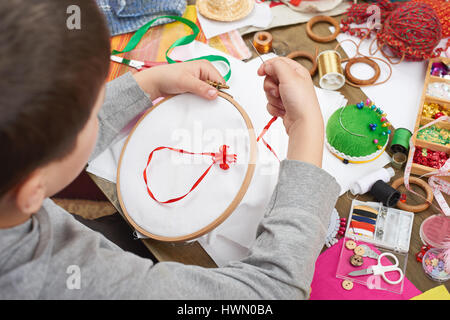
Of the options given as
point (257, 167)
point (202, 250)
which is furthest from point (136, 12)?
point (202, 250)

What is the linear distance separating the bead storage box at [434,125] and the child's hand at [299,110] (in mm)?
242

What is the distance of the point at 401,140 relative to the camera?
0.79m

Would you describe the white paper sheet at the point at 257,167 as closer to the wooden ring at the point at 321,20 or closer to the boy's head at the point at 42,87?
the wooden ring at the point at 321,20

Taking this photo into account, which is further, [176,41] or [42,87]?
[176,41]

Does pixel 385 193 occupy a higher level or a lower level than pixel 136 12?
lower

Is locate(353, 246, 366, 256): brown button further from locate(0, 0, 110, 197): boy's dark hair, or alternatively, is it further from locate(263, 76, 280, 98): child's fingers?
locate(0, 0, 110, 197): boy's dark hair

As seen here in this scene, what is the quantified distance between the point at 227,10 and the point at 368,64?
457 millimetres

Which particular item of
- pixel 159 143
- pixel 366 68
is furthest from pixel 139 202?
pixel 366 68

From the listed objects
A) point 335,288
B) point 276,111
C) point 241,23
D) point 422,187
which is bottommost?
point 335,288

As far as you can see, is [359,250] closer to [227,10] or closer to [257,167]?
[257,167]

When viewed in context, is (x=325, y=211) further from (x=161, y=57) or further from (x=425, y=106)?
(x=161, y=57)

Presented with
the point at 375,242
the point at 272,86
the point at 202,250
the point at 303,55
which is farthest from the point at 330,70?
the point at 202,250

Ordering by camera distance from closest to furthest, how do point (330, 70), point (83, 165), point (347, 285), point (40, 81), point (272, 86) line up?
point (40, 81) → point (83, 165) → point (347, 285) → point (272, 86) → point (330, 70)

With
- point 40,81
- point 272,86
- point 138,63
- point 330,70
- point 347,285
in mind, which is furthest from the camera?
point 138,63
